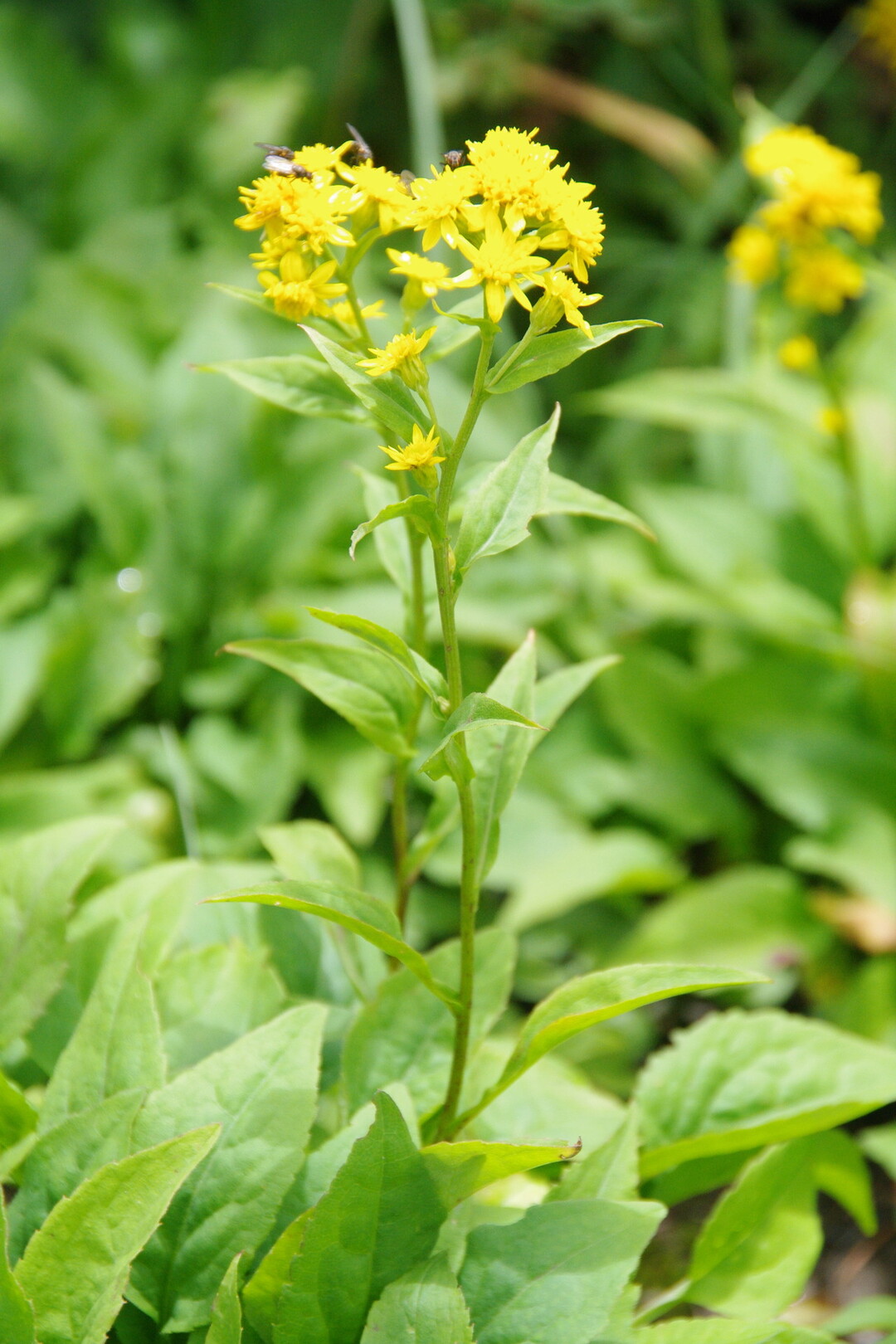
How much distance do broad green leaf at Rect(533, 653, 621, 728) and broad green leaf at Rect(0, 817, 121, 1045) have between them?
0.48 meters

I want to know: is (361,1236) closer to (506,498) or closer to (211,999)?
(211,999)

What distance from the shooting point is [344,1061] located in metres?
1.16

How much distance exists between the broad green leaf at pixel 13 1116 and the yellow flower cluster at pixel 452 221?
751 mm

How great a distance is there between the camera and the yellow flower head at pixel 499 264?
0.83 metres

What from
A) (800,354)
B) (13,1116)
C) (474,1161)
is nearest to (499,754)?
(474,1161)

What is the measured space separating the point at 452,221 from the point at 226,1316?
0.87 metres

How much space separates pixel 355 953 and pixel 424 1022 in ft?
0.50

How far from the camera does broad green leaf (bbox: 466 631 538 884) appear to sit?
1049 mm

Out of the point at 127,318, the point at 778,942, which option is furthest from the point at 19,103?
the point at 778,942

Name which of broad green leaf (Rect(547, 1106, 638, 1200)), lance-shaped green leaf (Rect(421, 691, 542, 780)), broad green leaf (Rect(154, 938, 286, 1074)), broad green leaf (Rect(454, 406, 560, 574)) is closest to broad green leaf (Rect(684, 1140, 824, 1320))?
broad green leaf (Rect(547, 1106, 638, 1200))

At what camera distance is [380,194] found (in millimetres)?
921

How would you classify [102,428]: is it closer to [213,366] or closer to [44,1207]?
[213,366]

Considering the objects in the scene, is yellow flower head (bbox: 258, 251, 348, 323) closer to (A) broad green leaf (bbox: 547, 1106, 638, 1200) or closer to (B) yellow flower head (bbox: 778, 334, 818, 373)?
(A) broad green leaf (bbox: 547, 1106, 638, 1200)

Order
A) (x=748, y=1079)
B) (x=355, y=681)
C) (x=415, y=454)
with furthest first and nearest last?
(x=748, y=1079), (x=355, y=681), (x=415, y=454)
